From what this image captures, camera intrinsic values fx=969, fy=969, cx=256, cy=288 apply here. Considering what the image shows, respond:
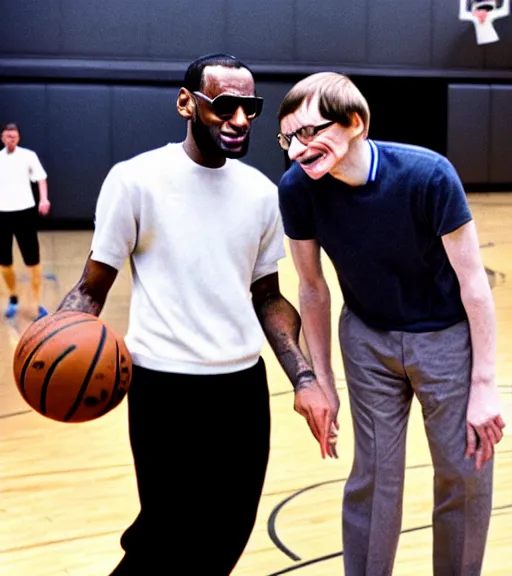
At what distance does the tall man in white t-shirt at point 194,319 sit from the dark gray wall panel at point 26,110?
36.2ft

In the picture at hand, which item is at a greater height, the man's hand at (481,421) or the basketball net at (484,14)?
the basketball net at (484,14)

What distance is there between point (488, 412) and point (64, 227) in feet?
37.8

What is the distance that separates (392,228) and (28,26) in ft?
38.1

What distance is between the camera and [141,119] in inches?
528

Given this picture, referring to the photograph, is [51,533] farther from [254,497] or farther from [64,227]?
[64,227]

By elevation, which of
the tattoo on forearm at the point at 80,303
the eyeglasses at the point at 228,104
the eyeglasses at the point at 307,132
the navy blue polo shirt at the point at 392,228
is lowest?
the tattoo on forearm at the point at 80,303

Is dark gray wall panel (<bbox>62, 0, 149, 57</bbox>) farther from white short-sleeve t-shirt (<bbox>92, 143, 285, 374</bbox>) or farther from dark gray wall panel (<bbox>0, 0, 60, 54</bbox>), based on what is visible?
white short-sleeve t-shirt (<bbox>92, 143, 285, 374</bbox>)

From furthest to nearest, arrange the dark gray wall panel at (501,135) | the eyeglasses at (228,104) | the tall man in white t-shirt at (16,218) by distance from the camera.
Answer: the dark gray wall panel at (501,135) < the tall man in white t-shirt at (16,218) < the eyeglasses at (228,104)

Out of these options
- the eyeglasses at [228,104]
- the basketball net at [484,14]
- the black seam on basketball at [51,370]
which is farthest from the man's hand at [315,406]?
the basketball net at [484,14]

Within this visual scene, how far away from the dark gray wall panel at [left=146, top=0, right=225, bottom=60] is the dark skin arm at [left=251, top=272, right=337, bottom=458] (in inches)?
450

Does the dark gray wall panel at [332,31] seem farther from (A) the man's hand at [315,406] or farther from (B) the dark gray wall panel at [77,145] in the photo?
(A) the man's hand at [315,406]

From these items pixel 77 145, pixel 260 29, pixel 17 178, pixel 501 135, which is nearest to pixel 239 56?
pixel 260 29

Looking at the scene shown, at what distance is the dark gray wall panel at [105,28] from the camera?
43.1ft

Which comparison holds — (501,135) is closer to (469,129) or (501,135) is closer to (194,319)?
(469,129)
